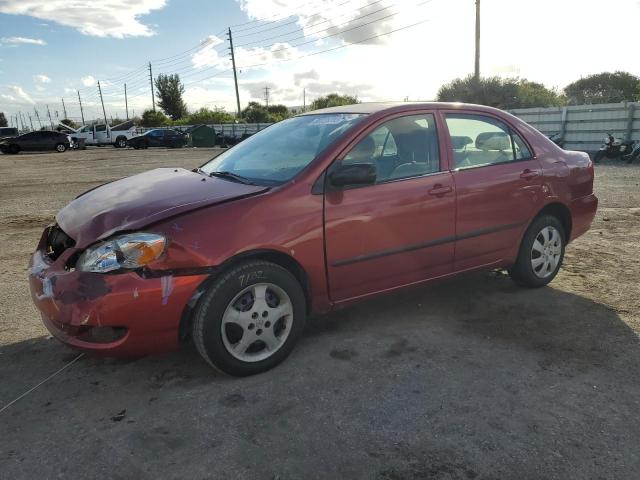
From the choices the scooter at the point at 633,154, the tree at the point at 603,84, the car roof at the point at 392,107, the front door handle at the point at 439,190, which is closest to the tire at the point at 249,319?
the front door handle at the point at 439,190

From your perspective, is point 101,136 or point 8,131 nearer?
point 101,136

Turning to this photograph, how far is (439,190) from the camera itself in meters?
3.69

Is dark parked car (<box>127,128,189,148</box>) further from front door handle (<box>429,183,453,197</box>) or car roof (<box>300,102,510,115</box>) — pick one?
front door handle (<box>429,183,453,197</box>)

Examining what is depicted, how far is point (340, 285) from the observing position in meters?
3.37

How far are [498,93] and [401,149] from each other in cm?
3099

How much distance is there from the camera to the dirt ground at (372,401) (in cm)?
233

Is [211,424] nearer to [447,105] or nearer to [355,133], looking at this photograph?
Result: [355,133]

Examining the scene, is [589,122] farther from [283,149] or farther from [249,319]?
[249,319]

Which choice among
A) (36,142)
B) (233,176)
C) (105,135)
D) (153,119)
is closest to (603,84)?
(105,135)

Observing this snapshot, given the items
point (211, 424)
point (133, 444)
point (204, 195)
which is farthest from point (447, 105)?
point (133, 444)

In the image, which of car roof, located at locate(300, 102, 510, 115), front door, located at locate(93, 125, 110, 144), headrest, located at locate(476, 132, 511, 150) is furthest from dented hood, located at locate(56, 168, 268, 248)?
front door, located at locate(93, 125, 110, 144)

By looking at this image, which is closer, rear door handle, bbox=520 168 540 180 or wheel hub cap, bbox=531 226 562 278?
rear door handle, bbox=520 168 540 180

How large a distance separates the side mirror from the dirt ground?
1.11 metres

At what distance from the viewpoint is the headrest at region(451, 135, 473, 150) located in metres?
3.89
